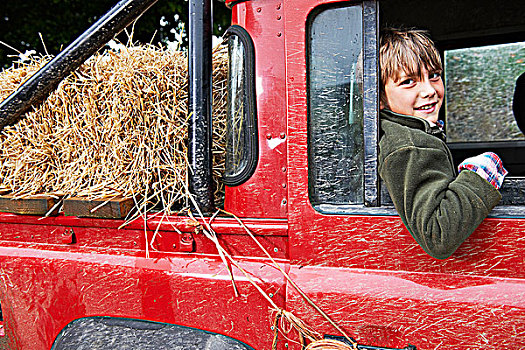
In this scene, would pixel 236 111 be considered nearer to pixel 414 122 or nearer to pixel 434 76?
pixel 414 122

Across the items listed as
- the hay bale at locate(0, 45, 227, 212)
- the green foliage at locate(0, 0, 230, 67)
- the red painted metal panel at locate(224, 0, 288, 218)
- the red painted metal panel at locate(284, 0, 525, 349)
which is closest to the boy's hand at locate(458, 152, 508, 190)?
the red painted metal panel at locate(284, 0, 525, 349)

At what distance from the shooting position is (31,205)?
6.21 feet

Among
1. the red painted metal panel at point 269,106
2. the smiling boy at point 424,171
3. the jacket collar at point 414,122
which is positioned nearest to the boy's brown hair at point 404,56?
the smiling boy at point 424,171

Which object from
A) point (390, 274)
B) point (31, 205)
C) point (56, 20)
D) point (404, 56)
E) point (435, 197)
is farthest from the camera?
point (56, 20)

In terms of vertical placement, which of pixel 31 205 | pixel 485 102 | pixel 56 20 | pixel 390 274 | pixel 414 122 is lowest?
pixel 390 274

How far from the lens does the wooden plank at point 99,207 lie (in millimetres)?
1723

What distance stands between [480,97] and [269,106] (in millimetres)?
3041

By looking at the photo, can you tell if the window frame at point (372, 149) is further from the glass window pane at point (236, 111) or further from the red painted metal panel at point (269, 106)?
the glass window pane at point (236, 111)

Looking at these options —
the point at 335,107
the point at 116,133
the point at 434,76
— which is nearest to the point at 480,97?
the point at 434,76

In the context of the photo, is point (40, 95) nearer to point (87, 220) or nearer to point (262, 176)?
point (87, 220)

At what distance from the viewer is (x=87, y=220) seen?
1.80 m

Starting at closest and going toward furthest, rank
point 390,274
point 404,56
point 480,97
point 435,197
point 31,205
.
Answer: point 435,197
point 390,274
point 404,56
point 31,205
point 480,97

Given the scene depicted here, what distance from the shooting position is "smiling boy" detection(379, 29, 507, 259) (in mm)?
1271

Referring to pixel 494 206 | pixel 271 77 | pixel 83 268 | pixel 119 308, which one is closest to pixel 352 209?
pixel 494 206
